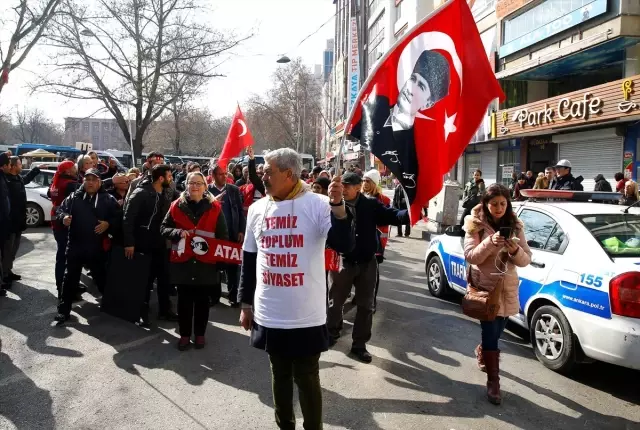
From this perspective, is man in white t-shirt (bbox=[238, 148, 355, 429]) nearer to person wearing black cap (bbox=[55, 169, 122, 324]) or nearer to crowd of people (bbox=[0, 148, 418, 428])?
crowd of people (bbox=[0, 148, 418, 428])

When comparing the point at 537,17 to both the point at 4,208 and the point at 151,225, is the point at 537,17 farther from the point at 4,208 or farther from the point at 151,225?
the point at 4,208

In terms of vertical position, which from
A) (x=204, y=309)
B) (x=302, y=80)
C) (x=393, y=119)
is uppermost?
(x=302, y=80)

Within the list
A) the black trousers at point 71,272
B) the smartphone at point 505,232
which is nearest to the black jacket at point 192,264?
the black trousers at point 71,272

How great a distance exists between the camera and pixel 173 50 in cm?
2005

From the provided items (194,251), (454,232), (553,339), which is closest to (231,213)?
(194,251)

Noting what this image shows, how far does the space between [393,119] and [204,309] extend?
272cm

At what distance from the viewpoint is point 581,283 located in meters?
4.16

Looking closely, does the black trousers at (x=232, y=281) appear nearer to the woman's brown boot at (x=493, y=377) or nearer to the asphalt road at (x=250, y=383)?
the asphalt road at (x=250, y=383)

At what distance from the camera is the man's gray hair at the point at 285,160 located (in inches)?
111

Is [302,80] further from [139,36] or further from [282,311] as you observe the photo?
[282,311]

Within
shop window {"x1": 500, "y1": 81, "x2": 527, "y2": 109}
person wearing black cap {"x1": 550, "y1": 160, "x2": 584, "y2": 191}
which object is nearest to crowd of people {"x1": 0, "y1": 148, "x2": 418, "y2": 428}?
person wearing black cap {"x1": 550, "y1": 160, "x2": 584, "y2": 191}

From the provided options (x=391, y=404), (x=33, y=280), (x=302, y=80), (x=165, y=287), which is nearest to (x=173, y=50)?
(x=33, y=280)

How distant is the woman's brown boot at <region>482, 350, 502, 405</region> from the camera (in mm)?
3834

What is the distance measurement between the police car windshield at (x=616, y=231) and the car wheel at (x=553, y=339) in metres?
0.73
